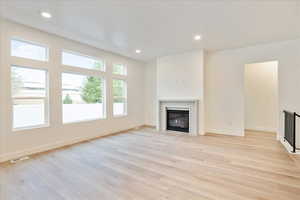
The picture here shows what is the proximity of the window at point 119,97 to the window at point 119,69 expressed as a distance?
30cm

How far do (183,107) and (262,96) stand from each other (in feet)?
9.66

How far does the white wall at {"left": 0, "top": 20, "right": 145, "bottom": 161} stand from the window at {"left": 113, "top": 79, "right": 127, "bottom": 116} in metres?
0.28

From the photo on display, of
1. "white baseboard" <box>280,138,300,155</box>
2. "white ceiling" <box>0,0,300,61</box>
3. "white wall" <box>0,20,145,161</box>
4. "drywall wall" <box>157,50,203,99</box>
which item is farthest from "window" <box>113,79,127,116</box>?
"white baseboard" <box>280,138,300,155</box>

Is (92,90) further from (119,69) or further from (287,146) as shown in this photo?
(287,146)

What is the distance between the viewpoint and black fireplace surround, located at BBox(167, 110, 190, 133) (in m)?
5.13

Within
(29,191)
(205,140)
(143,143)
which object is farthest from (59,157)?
(205,140)

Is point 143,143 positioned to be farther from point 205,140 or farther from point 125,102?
point 125,102

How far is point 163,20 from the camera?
2934mm

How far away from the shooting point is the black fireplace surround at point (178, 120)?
5129 mm

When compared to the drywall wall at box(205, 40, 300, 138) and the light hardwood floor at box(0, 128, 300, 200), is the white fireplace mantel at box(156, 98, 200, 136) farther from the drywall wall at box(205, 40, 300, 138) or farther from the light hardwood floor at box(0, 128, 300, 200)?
the light hardwood floor at box(0, 128, 300, 200)

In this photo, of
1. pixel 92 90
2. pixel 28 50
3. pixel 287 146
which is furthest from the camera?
pixel 92 90

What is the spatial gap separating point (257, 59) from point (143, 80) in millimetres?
4100

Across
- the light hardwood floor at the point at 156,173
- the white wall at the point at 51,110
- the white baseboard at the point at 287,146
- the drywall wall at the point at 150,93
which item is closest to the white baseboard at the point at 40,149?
the white wall at the point at 51,110

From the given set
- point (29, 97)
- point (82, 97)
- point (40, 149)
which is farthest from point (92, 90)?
point (40, 149)
